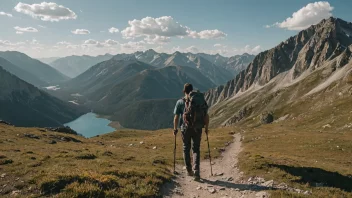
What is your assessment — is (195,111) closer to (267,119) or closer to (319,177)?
(319,177)

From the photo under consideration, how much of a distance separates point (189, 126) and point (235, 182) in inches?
174

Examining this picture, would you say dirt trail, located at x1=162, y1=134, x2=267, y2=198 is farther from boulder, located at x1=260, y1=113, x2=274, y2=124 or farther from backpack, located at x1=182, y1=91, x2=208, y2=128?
boulder, located at x1=260, y1=113, x2=274, y2=124

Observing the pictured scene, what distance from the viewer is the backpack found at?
55.3 feet

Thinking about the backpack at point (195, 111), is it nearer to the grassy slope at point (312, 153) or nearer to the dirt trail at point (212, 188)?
the dirt trail at point (212, 188)

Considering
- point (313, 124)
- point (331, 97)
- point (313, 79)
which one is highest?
point (313, 79)

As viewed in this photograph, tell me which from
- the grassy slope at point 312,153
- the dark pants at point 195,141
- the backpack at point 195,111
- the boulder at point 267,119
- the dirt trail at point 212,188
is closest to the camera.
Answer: the dirt trail at point 212,188

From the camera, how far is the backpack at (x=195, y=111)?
55.3 ft

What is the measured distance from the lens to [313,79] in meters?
156

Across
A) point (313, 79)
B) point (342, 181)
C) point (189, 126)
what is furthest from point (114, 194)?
point (313, 79)

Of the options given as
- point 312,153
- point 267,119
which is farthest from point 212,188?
point 267,119

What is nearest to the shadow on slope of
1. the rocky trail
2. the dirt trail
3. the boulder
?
the rocky trail

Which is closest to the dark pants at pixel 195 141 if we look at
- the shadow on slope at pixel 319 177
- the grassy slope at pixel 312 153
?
the grassy slope at pixel 312 153

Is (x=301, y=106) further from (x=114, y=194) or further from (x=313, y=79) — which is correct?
(x=114, y=194)

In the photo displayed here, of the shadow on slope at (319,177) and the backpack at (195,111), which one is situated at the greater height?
the backpack at (195,111)
